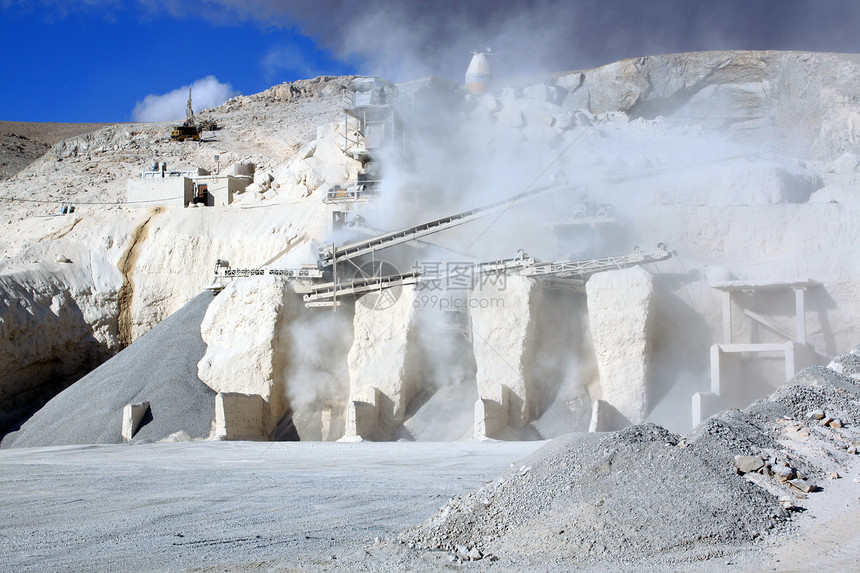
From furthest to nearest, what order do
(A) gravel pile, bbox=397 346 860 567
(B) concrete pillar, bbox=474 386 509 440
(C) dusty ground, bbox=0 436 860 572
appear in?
(B) concrete pillar, bbox=474 386 509 440, (C) dusty ground, bbox=0 436 860 572, (A) gravel pile, bbox=397 346 860 567

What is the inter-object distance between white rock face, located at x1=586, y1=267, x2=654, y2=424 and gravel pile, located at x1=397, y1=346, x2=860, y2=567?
11.5 m

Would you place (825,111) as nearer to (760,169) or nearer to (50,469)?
(760,169)

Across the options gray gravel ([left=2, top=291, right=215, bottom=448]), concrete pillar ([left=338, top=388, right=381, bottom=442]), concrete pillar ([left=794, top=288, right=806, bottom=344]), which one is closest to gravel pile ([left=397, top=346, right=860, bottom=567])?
concrete pillar ([left=794, top=288, right=806, bottom=344])

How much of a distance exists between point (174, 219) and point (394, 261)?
40.8 feet

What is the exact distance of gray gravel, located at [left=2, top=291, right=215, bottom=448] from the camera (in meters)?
27.0

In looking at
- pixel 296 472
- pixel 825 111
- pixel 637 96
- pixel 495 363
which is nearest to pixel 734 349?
pixel 495 363

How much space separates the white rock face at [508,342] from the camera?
84.5 ft

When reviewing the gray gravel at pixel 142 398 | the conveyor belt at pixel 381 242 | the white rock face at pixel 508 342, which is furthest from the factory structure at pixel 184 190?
the white rock face at pixel 508 342

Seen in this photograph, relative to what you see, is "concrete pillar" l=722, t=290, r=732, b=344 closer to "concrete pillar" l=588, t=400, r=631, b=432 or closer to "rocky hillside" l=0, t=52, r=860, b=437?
"rocky hillside" l=0, t=52, r=860, b=437

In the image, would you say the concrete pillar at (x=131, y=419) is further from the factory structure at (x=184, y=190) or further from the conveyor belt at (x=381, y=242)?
the factory structure at (x=184, y=190)

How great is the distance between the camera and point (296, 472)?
18.3 meters

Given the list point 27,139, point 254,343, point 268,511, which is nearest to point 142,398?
point 254,343

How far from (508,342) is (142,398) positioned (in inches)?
485

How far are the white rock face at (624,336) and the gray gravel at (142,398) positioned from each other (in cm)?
1291
